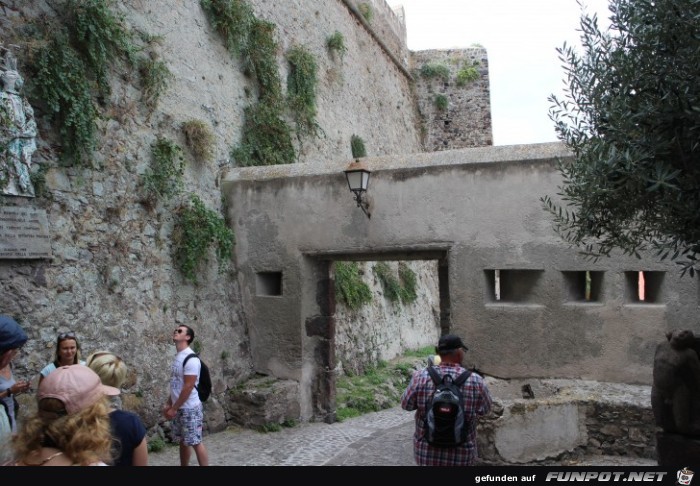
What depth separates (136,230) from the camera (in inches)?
283

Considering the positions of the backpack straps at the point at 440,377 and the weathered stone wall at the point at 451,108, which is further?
the weathered stone wall at the point at 451,108

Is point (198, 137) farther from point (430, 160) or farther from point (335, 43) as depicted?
point (335, 43)

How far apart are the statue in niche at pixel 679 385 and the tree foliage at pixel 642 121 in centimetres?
91

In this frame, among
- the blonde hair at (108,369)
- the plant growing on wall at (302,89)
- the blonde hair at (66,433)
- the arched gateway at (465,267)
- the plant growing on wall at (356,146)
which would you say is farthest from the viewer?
the plant growing on wall at (356,146)

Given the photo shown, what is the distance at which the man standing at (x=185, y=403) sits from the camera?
539 centimetres

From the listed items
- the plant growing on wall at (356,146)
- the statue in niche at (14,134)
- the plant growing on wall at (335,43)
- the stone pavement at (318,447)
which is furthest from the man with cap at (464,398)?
the plant growing on wall at (335,43)

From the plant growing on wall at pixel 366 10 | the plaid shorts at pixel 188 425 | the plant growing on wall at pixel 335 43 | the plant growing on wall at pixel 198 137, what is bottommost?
the plaid shorts at pixel 188 425

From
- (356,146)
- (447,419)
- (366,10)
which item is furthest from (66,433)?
(366,10)

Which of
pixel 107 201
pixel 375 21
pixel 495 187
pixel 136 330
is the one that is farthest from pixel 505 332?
pixel 375 21

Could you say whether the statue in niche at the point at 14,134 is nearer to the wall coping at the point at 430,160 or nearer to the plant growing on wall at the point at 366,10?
the wall coping at the point at 430,160

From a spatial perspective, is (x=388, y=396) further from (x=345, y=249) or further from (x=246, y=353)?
(x=345, y=249)

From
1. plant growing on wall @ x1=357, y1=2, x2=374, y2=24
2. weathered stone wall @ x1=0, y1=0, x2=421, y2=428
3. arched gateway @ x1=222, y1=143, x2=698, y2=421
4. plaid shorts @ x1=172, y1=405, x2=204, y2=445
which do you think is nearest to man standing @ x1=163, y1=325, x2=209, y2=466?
plaid shorts @ x1=172, y1=405, x2=204, y2=445

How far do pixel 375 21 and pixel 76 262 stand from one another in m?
13.3

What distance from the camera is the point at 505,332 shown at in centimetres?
693
